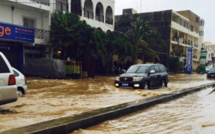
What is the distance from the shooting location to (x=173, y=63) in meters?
43.7

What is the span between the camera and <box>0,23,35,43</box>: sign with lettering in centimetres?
1774

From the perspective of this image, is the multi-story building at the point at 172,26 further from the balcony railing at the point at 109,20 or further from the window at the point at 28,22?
the window at the point at 28,22

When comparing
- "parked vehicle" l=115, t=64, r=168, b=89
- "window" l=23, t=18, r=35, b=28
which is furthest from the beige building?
"parked vehicle" l=115, t=64, r=168, b=89

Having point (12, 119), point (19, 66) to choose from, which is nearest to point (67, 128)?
point (12, 119)

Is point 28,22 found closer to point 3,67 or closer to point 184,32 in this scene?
point 3,67

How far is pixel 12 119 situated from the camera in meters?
5.77

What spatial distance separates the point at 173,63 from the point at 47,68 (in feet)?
98.5

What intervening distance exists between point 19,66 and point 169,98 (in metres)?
15.6

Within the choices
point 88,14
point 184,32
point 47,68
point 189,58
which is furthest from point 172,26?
point 47,68

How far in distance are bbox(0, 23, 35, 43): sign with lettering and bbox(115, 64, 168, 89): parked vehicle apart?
32.5 feet

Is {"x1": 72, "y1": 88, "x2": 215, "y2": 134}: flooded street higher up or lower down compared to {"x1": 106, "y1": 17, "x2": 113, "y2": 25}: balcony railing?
lower down

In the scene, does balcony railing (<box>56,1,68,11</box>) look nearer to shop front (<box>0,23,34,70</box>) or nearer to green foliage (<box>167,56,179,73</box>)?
shop front (<box>0,23,34,70</box>)

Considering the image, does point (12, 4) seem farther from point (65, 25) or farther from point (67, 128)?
point (67, 128)

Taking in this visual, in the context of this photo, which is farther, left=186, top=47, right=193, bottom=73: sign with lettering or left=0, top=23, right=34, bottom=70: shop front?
left=186, top=47, right=193, bottom=73: sign with lettering
